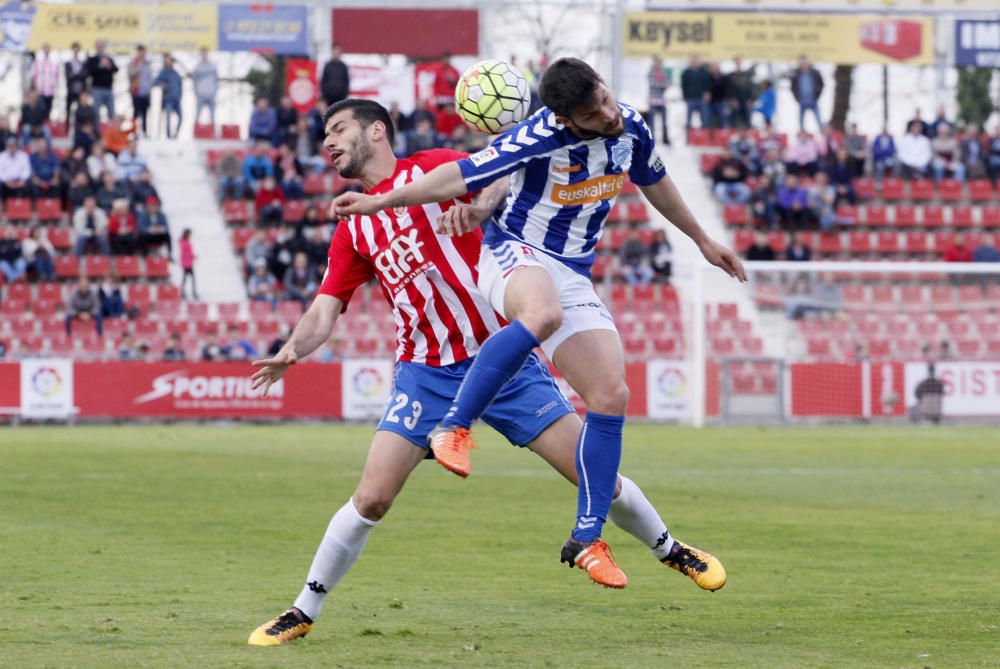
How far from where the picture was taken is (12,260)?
27.8 meters

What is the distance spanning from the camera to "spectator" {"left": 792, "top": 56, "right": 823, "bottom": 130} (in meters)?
33.5

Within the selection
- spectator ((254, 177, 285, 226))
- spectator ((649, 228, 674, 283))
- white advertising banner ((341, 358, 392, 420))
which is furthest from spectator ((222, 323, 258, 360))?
spectator ((649, 228, 674, 283))

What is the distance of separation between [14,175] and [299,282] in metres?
5.93

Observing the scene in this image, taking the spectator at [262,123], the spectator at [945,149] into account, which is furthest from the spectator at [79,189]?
the spectator at [945,149]

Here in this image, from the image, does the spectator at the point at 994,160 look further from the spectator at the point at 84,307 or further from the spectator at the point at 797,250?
the spectator at the point at 84,307

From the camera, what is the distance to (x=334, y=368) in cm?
2536

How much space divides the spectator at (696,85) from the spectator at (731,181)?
4.33 feet

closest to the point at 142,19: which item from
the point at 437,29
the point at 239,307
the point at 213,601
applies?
the point at 437,29

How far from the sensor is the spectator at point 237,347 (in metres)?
25.6

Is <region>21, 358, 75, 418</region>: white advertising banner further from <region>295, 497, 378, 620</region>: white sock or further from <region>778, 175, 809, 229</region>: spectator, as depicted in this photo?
<region>295, 497, 378, 620</region>: white sock

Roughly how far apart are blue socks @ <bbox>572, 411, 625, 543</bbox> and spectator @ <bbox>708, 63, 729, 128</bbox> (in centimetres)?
2711

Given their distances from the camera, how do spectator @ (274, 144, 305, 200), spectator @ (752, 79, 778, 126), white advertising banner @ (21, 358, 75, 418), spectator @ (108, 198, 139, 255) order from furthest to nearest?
spectator @ (752, 79, 778, 126) < spectator @ (274, 144, 305, 200) < spectator @ (108, 198, 139, 255) < white advertising banner @ (21, 358, 75, 418)

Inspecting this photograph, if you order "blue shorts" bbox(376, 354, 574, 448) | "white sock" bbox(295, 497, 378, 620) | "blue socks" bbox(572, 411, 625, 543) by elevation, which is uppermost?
"blue shorts" bbox(376, 354, 574, 448)

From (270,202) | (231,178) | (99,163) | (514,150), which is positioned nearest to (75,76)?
(99,163)
